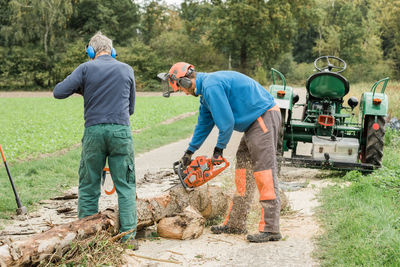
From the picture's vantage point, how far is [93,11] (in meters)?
46.8

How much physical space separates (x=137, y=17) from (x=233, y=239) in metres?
48.2

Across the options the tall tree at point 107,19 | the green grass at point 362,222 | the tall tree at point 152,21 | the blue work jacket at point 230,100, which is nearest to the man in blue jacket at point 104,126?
the blue work jacket at point 230,100

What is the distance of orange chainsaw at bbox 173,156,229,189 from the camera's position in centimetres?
490

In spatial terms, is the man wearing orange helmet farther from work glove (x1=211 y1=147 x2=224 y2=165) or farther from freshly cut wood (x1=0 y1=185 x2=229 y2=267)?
freshly cut wood (x1=0 y1=185 x2=229 y2=267)

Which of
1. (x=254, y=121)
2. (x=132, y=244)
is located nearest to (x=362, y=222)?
(x=254, y=121)

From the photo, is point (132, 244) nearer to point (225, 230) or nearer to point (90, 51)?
point (225, 230)

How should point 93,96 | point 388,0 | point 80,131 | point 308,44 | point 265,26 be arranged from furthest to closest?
point 308,44
point 388,0
point 265,26
point 80,131
point 93,96

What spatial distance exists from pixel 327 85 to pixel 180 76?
12.6ft

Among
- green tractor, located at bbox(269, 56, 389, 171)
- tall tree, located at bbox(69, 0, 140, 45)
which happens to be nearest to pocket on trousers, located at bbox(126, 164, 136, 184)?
green tractor, located at bbox(269, 56, 389, 171)

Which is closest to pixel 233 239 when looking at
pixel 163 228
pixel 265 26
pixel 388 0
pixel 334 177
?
pixel 163 228

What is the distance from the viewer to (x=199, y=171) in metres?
4.93

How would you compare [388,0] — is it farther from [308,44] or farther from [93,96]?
[93,96]

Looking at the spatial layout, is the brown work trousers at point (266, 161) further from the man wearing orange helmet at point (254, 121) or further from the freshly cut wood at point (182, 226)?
the freshly cut wood at point (182, 226)

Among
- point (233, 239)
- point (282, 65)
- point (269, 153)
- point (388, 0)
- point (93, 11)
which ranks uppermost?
point (388, 0)
